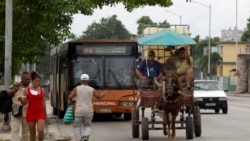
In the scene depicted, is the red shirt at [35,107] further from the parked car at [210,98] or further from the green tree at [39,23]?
the parked car at [210,98]

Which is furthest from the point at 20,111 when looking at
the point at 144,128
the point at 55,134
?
the point at 55,134

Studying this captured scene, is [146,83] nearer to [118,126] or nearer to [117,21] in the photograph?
[118,126]

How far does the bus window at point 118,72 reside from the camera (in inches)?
1103

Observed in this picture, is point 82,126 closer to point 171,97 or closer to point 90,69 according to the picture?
point 171,97

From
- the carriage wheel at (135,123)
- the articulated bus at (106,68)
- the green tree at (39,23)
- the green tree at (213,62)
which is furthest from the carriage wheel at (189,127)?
the green tree at (213,62)

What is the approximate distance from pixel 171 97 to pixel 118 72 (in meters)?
10.2

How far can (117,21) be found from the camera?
431ft

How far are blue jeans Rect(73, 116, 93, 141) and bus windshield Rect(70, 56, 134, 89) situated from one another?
1108cm

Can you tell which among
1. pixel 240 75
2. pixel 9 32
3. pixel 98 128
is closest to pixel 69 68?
pixel 98 128

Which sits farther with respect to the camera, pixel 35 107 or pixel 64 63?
pixel 64 63

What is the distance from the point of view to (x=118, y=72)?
28156 mm

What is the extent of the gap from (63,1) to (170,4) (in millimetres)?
5927

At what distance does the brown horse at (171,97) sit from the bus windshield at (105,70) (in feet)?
31.3

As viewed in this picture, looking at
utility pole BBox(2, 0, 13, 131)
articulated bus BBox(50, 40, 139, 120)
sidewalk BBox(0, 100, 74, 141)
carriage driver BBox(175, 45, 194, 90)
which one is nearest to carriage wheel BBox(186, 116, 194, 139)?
carriage driver BBox(175, 45, 194, 90)
